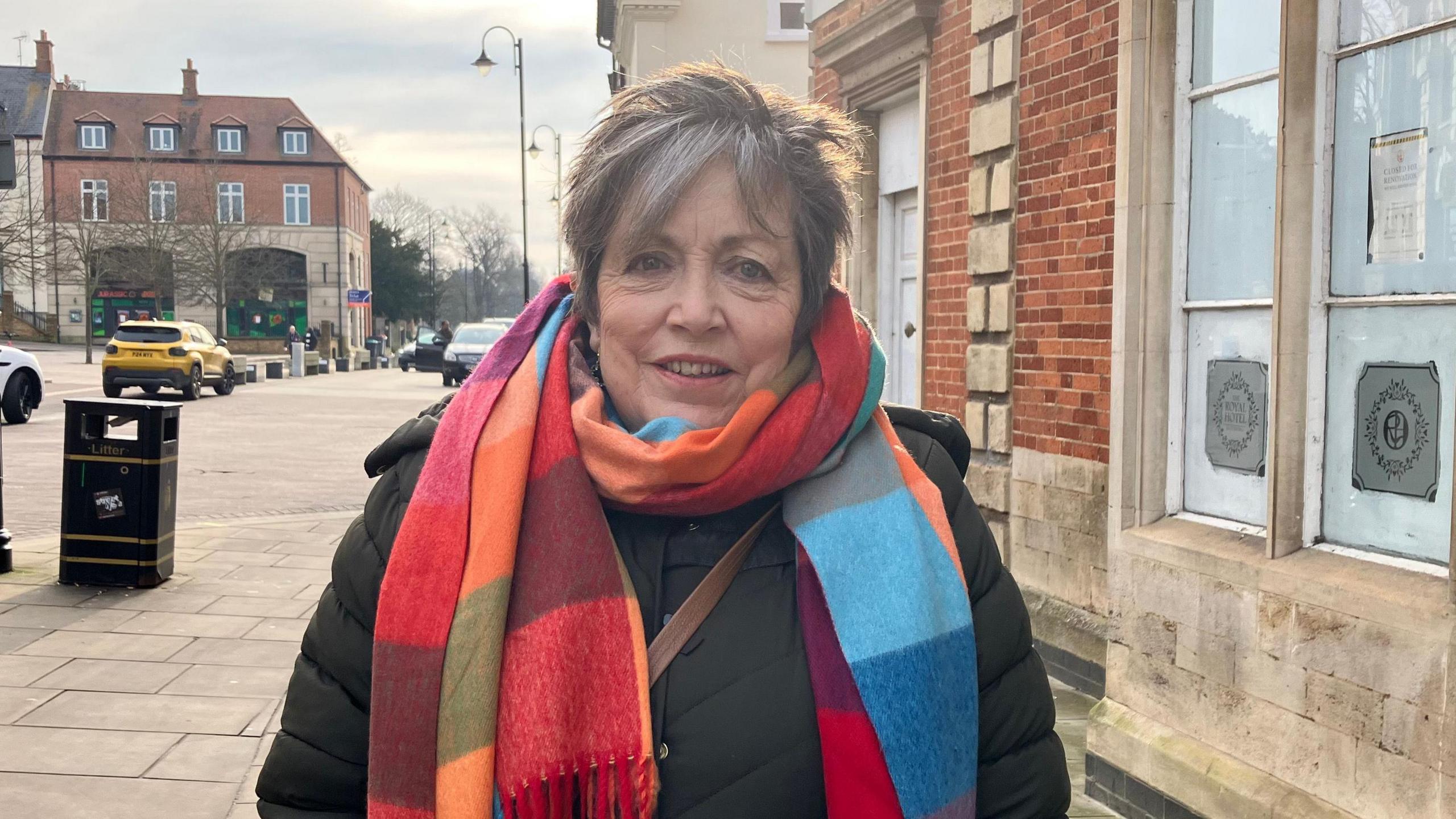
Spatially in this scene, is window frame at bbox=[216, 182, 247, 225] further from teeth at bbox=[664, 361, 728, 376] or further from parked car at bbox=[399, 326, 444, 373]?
teeth at bbox=[664, 361, 728, 376]

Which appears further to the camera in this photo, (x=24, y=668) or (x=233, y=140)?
(x=233, y=140)

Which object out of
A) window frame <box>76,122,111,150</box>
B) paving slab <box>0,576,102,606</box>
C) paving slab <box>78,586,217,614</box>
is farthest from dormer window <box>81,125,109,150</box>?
paving slab <box>78,586,217,614</box>

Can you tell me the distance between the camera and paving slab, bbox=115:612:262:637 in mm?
6883

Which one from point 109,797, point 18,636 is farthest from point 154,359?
point 109,797

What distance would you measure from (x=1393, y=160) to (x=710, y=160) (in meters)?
2.64

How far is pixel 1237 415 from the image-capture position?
4688mm

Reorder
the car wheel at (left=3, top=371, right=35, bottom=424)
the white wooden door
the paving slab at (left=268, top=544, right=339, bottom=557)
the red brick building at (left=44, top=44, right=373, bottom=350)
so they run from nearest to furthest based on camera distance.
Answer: the white wooden door
the paving slab at (left=268, top=544, right=339, bottom=557)
the car wheel at (left=3, top=371, right=35, bottom=424)
the red brick building at (left=44, top=44, right=373, bottom=350)

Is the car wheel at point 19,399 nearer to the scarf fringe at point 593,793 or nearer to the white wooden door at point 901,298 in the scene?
the white wooden door at point 901,298

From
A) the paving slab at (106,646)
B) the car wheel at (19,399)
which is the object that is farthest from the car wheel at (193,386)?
the paving slab at (106,646)

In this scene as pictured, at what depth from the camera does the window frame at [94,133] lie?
62.6 metres

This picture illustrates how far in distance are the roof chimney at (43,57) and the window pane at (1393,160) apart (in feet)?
238

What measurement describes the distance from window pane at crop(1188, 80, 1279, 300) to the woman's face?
110 inches

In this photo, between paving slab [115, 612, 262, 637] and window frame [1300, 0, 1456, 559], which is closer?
window frame [1300, 0, 1456, 559]

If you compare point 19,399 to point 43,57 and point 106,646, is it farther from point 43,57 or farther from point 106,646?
point 43,57
